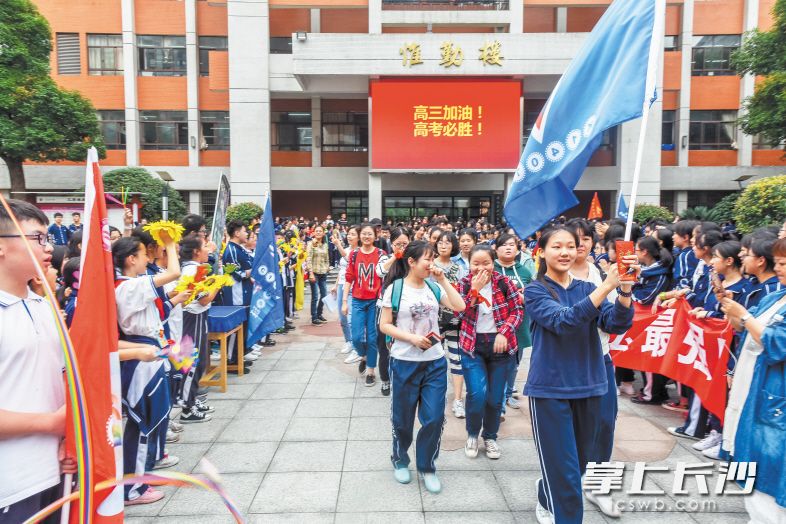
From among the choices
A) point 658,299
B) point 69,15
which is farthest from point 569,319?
point 69,15

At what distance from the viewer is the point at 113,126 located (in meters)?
22.2

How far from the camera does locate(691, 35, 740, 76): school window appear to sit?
21.5m

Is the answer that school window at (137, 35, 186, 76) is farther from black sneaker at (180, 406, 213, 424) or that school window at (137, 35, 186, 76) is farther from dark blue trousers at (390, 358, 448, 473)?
dark blue trousers at (390, 358, 448, 473)

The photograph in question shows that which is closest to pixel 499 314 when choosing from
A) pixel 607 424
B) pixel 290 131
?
pixel 607 424

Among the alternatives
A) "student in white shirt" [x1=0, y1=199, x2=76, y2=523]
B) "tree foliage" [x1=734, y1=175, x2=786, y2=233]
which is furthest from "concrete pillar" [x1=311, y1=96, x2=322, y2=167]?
"student in white shirt" [x1=0, y1=199, x2=76, y2=523]

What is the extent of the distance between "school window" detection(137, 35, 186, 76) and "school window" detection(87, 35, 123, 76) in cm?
93

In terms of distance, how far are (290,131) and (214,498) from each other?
20.9m

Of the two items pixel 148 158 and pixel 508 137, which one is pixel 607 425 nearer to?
pixel 508 137

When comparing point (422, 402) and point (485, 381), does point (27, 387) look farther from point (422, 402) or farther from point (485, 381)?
point (485, 381)

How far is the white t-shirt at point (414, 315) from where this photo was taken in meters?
3.66

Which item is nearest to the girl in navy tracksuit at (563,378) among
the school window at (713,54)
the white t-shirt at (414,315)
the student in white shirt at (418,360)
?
the student in white shirt at (418,360)

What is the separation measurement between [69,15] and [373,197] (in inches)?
618

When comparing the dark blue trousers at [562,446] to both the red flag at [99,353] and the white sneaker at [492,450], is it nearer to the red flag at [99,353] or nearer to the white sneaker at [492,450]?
the white sneaker at [492,450]

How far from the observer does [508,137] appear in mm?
18609
